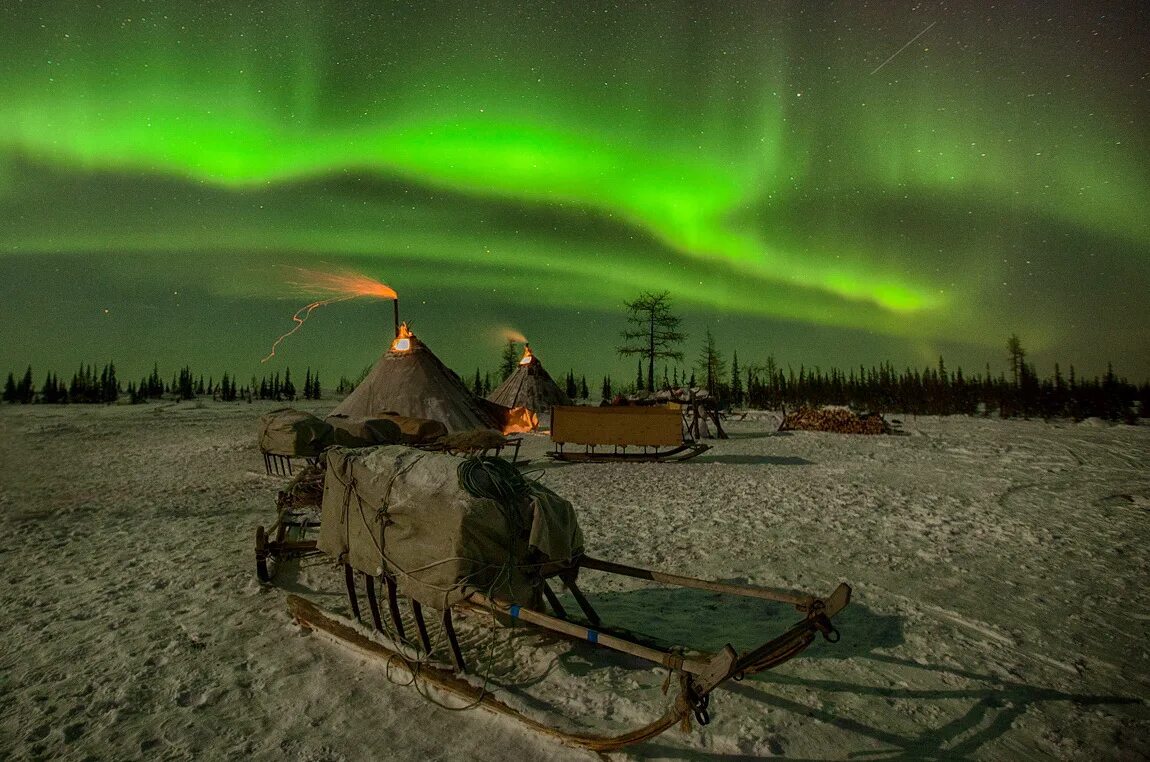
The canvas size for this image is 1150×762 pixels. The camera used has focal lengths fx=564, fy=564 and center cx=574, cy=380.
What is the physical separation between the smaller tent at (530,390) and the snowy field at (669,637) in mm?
19517

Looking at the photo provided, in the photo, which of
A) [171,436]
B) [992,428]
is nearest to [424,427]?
[171,436]

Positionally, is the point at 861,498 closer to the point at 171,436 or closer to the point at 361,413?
Result: the point at 361,413

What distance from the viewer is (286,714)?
4.11 m

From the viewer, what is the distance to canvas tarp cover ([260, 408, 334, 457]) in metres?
13.1

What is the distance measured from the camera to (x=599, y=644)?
A: 428 cm

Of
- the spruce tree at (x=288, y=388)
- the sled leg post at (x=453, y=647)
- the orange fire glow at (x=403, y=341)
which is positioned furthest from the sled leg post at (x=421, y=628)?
the spruce tree at (x=288, y=388)

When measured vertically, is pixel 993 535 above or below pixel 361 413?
below

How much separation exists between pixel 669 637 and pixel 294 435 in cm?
1081

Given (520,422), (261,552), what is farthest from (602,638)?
(520,422)

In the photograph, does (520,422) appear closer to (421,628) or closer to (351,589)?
(351,589)

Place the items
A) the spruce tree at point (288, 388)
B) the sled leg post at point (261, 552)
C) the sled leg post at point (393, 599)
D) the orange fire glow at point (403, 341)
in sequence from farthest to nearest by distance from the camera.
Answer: the spruce tree at point (288, 388)
the orange fire glow at point (403, 341)
the sled leg post at point (261, 552)
the sled leg post at point (393, 599)

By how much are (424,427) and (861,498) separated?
10928mm

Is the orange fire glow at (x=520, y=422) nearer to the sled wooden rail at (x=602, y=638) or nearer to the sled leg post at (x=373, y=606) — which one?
the sled leg post at (x=373, y=606)

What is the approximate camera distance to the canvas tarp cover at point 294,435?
13.1m
